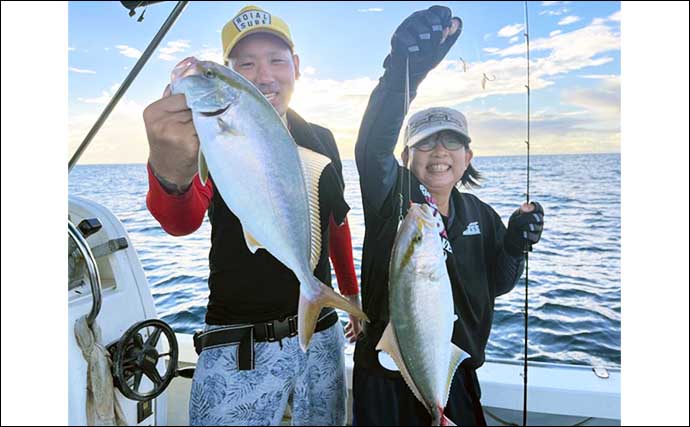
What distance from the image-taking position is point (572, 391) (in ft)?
6.03

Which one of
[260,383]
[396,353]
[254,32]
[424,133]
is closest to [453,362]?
[396,353]

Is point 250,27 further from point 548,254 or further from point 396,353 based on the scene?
point 548,254

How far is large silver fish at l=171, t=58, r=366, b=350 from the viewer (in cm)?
96

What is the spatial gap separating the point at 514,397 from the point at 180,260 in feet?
4.34

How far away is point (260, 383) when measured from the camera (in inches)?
55.3

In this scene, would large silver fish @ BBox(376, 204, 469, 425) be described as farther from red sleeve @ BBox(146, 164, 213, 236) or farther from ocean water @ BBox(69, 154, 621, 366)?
red sleeve @ BBox(146, 164, 213, 236)

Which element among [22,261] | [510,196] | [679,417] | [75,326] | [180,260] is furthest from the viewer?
[510,196]

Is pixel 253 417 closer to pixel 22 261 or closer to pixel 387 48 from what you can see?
pixel 22 261

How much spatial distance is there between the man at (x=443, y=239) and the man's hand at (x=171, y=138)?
23.0 inches

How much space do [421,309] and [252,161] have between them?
1.85 feet

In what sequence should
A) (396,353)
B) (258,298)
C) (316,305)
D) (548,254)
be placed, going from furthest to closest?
(548,254) < (258,298) < (396,353) < (316,305)

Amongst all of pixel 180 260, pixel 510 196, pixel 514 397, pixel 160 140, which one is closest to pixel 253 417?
pixel 180 260

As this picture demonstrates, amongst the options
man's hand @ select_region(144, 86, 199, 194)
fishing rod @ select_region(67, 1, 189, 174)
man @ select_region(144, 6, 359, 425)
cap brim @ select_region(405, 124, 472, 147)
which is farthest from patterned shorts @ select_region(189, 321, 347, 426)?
fishing rod @ select_region(67, 1, 189, 174)

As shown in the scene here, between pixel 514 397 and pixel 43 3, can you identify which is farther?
pixel 514 397
